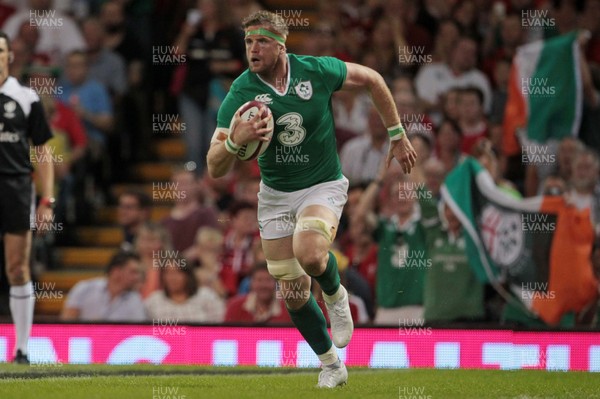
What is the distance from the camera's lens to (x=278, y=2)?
57.9ft

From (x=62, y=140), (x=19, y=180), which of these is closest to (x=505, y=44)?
(x=62, y=140)

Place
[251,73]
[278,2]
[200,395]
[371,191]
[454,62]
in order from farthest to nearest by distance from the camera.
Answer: [278,2], [454,62], [371,191], [251,73], [200,395]

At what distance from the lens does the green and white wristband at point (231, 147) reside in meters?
8.86

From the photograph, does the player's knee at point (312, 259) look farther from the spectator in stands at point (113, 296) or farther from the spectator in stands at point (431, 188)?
the spectator in stands at point (113, 296)

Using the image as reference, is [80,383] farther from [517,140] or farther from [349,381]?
[517,140]

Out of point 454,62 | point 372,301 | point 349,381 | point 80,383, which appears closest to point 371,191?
point 372,301

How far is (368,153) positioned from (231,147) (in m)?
5.88

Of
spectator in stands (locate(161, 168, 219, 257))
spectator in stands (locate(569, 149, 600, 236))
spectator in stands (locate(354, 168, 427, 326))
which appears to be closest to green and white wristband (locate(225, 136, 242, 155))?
spectator in stands (locate(354, 168, 427, 326))

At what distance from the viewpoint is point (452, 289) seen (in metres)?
12.7

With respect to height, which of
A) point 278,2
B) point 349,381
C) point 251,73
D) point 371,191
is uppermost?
point 278,2

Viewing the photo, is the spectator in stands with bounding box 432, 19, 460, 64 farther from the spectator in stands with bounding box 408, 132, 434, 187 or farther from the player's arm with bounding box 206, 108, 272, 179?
the player's arm with bounding box 206, 108, 272, 179

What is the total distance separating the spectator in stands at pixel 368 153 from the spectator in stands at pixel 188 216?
1.59 metres

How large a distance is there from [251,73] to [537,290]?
14.6 feet

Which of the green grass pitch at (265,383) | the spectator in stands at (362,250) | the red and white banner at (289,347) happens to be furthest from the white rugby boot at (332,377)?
the spectator in stands at (362,250)
